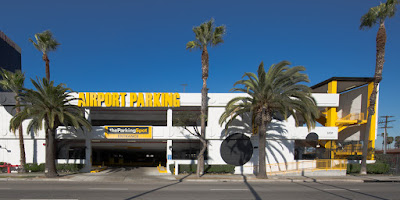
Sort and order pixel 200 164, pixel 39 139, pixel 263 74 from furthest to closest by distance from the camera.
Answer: pixel 39 139, pixel 200 164, pixel 263 74

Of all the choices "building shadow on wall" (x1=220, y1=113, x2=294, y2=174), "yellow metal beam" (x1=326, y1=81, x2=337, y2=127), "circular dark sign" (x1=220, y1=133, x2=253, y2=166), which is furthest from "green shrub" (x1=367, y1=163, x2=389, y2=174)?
"circular dark sign" (x1=220, y1=133, x2=253, y2=166)

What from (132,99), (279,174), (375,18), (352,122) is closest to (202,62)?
(132,99)

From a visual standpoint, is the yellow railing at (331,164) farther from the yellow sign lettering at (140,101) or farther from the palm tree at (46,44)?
the palm tree at (46,44)

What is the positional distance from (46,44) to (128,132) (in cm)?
1135

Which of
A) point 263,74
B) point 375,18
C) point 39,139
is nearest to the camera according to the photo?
point 263,74

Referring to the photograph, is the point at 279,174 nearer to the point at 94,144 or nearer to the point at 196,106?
the point at 196,106

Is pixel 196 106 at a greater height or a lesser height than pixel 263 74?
lesser

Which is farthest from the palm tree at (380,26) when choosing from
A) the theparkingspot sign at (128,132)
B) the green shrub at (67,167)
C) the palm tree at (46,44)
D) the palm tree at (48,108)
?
the palm tree at (46,44)

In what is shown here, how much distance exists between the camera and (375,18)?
23.2 m

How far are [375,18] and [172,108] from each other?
22008 mm

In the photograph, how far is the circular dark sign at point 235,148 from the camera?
989 inches

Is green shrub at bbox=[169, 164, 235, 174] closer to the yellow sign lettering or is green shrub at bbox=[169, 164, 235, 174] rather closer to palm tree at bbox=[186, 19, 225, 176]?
palm tree at bbox=[186, 19, 225, 176]

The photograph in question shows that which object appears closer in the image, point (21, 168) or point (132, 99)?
point (21, 168)

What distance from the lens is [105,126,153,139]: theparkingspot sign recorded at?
24.8m
